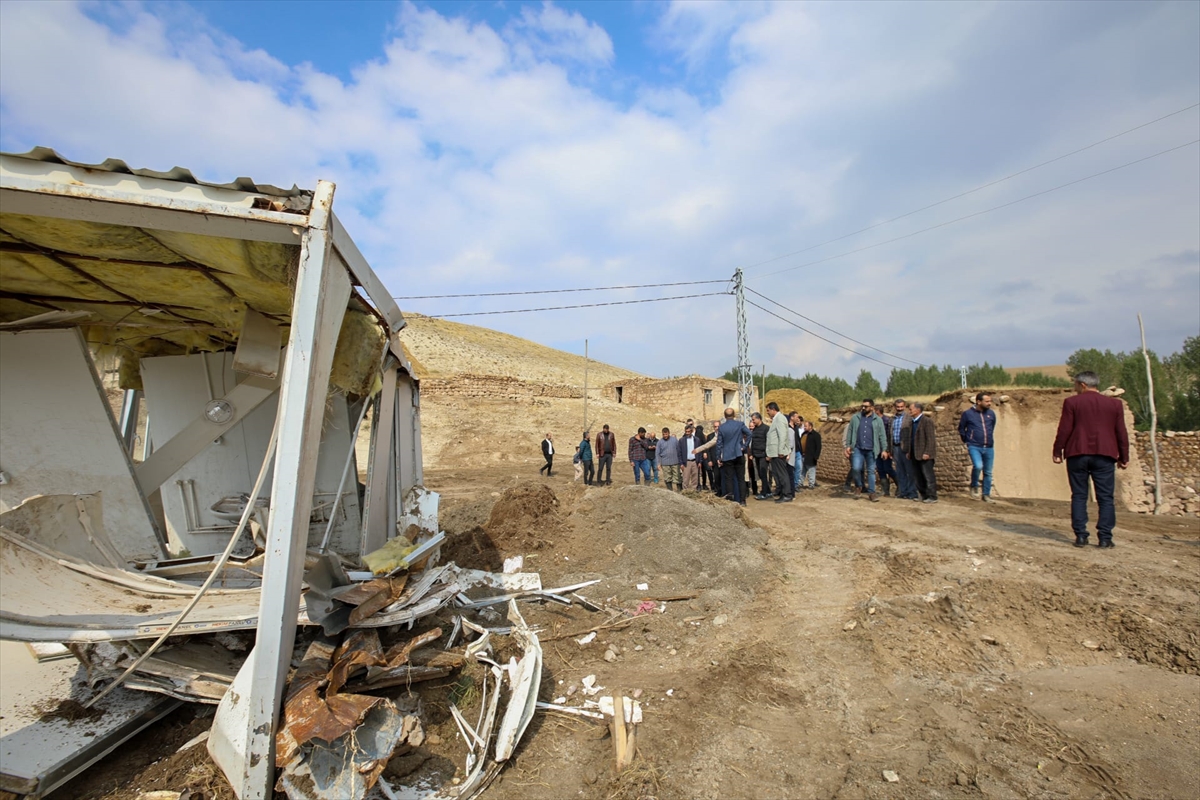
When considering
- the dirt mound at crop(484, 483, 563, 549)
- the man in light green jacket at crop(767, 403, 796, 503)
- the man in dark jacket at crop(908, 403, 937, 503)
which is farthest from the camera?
the man in light green jacket at crop(767, 403, 796, 503)

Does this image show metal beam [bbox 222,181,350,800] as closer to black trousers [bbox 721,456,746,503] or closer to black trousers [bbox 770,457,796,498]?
black trousers [bbox 721,456,746,503]

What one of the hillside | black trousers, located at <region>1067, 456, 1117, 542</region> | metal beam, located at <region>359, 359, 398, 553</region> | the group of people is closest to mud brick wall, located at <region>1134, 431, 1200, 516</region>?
the group of people

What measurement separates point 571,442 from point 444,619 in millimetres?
20661

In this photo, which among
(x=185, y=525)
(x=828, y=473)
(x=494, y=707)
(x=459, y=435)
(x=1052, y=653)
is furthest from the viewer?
→ (x=459, y=435)

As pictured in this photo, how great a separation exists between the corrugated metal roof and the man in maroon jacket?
6.77 metres

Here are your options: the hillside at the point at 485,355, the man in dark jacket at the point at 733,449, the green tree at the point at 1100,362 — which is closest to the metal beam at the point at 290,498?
the man in dark jacket at the point at 733,449

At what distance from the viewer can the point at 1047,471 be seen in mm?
10812

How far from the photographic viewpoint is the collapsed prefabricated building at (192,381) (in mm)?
2668

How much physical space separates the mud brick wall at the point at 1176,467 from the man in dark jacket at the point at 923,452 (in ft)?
14.7

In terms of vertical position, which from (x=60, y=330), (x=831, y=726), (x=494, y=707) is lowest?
(x=831, y=726)

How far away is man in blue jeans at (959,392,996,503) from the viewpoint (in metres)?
9.06

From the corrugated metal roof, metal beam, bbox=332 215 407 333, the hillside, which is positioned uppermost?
the hillside

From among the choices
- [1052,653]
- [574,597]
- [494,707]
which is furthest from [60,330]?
[1052,653]

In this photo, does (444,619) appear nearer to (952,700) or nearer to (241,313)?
(241,313)
